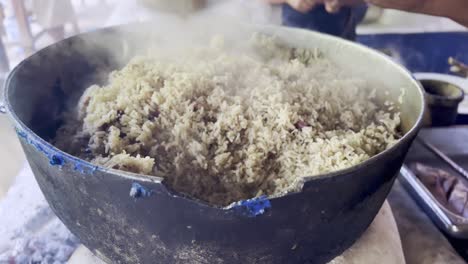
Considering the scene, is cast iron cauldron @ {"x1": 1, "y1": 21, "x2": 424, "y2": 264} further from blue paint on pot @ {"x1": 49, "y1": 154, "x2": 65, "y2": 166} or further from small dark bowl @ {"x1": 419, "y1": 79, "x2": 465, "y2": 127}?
small dark bowl @ {"x1": 419, "y1": 79, "x2": 465, "y2": 127}

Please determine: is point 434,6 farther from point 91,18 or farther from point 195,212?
point 91,18

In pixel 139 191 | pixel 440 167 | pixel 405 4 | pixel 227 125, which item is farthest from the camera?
pixel 440 167

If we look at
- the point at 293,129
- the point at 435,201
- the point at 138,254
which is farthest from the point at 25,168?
the point at 435,201

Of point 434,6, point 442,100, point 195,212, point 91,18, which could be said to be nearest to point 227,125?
point 195,212

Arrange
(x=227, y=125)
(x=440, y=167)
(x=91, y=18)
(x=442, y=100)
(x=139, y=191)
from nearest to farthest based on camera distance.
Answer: (x=139, y=191) → (x=227, y=125) → (x=440, y=167) → (x=442, y=100) → (x=91, y=18)

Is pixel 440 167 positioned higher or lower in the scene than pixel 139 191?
lower

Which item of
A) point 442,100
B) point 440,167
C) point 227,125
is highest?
point 227,125

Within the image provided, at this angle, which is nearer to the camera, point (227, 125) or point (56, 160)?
point (56, 160)

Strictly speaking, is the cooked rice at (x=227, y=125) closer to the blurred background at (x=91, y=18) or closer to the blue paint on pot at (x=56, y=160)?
the blue paint on pot at (x=56, y=160)
